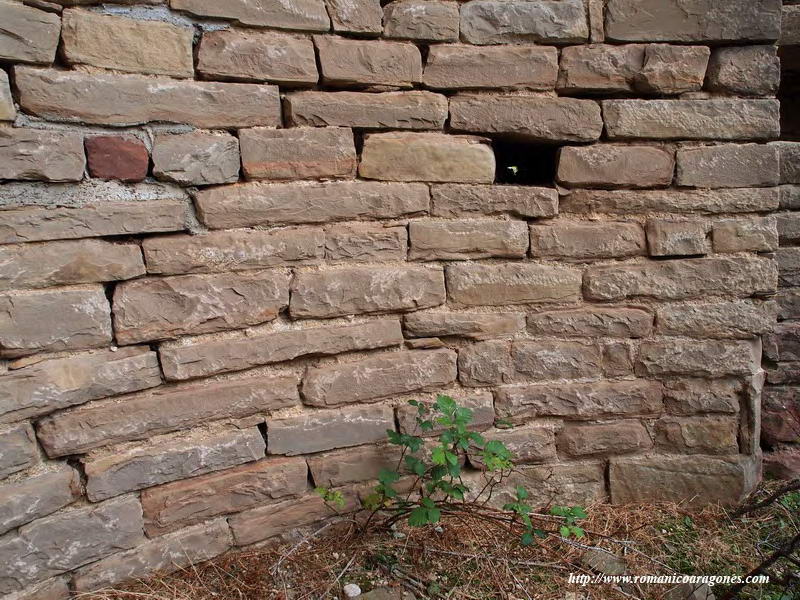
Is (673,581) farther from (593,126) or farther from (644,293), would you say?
(593,126)

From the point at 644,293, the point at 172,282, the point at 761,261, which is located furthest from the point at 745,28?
the point at 172,282

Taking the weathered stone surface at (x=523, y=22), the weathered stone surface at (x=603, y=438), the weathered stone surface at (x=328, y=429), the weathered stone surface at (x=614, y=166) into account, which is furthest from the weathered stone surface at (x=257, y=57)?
the weathered stone surface at (x=603, y=438)

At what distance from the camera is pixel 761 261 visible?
2.37 metres

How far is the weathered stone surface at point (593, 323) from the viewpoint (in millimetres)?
2314

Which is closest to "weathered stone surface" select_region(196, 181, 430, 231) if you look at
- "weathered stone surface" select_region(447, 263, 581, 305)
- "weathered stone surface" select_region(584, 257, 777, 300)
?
"weathered stone surface" select_region(447, 263, 581, 305)

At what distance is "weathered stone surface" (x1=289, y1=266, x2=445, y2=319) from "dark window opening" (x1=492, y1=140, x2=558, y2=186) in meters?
0.60

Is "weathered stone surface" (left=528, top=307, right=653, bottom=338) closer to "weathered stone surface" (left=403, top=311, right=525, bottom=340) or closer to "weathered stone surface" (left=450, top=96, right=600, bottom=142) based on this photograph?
"weathered stone surface" (left=403, top=311, right=525, bottom=340)

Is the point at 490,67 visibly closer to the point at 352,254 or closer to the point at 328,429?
the point at 352,254

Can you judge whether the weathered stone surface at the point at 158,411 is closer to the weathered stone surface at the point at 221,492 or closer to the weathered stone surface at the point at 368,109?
the weathered stone surface at the point at 221,492

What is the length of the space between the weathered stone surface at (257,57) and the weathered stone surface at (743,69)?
4.86 ft

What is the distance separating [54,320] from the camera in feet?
5.62

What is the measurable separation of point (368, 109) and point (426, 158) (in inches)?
10.0

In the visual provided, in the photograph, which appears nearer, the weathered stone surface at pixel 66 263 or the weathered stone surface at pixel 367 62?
the weathered stone surface at pixel 66 263

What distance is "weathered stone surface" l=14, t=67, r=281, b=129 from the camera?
1667 mm
